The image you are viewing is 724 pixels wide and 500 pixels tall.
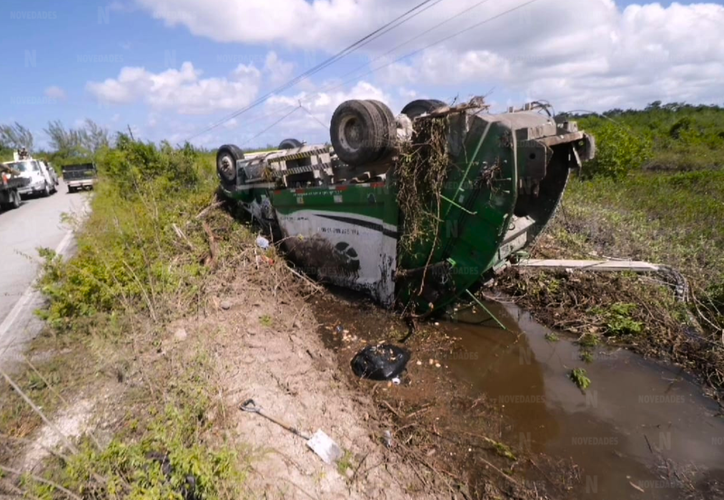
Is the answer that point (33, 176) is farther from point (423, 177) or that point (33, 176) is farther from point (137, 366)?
point (423, 177)

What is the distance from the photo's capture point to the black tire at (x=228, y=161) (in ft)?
23.7

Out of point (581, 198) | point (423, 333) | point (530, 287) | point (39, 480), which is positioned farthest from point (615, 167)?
point (39, 480)

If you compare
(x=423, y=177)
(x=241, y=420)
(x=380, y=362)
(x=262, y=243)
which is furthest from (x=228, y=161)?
(x=241, y=420)

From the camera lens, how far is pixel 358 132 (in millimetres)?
4582

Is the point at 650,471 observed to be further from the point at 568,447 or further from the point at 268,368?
the point at 268,368

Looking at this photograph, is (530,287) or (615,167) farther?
(615,167)

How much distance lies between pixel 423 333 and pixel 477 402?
49.3 inches

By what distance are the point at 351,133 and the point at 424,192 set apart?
117cm

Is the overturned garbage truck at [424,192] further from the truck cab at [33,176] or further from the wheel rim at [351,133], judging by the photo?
the truck cab at [33,176]

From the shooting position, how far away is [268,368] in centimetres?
381

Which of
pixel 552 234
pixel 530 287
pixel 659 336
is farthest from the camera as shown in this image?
pixel 552 234

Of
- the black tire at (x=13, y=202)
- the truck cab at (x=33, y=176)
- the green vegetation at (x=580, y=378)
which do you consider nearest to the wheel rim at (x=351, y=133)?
the green vegetation at (x=580, y=378)

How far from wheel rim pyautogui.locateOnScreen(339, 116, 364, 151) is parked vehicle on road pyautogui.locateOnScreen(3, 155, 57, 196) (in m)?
18.5

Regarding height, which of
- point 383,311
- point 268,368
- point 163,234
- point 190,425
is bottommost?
point 383,311
